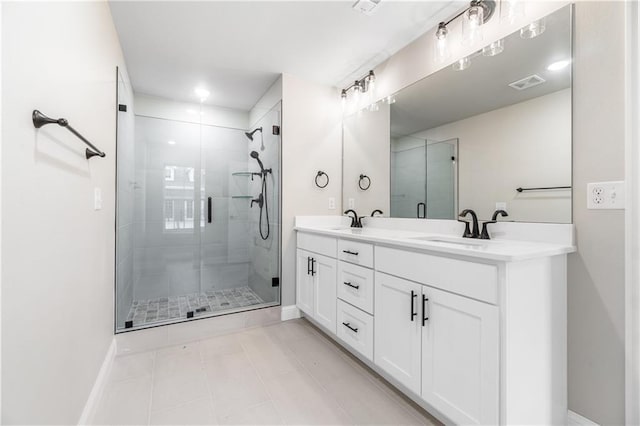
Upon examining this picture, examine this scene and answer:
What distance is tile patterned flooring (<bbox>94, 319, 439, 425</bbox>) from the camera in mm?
1502

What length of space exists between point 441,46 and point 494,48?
1.28 feet

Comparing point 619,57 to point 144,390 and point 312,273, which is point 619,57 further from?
point 144,390

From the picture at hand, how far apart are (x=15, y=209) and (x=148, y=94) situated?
2887mm

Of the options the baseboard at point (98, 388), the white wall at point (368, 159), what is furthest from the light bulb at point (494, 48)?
the baseboard at point (98, 388)

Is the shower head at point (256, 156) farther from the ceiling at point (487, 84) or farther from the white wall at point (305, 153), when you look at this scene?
the ceiling at point (487, 84)

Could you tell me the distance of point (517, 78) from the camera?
1.64 metres

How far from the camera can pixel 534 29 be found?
1528 mm

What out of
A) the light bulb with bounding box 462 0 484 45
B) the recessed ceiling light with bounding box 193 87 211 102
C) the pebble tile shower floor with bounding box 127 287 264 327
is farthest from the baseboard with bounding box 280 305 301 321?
the light bulb with bounding box 462 0 484 45

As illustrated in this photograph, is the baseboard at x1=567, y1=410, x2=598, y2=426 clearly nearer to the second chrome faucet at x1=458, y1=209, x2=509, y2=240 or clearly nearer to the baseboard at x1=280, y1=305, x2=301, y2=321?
the second chrome faucet at x1=458, y1=209, x2=509, y2=240

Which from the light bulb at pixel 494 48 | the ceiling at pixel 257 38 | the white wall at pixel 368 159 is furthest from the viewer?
the white wall at pixel 368 159

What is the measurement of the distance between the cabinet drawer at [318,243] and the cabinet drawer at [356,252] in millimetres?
99

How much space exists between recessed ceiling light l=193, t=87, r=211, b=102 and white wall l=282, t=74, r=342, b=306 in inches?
38.2

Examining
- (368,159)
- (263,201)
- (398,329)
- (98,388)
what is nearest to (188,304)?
(98,388)

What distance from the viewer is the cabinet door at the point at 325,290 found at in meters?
2.19
